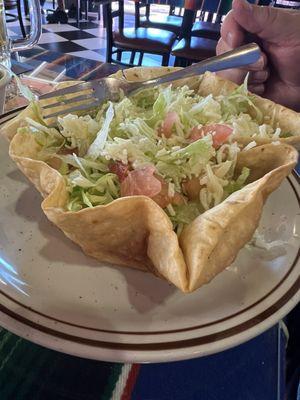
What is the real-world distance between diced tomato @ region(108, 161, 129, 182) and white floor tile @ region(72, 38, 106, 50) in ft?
12.0

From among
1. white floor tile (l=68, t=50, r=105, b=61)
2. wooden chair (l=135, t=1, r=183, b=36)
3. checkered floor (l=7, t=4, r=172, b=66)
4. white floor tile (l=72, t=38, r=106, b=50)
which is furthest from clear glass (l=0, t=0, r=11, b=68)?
white floor tile (l=72, t=38, r=106, b=50)

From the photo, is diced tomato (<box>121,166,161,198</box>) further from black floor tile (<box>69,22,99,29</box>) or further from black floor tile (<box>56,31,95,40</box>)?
black floor tile (<box>69,22,99,29</box>)

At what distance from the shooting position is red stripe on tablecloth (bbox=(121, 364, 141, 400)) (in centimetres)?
57

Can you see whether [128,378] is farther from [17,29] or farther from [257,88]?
[17,29]

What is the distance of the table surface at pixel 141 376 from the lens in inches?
22.4

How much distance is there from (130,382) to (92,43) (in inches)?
167

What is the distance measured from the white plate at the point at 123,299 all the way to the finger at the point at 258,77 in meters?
0.75


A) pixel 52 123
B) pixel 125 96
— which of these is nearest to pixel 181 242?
pixel 52 123

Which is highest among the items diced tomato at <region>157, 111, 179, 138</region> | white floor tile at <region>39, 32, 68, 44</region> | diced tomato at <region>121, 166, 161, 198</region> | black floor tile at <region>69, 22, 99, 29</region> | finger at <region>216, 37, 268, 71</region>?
finger at <region>216, 37, 268, 71</region>

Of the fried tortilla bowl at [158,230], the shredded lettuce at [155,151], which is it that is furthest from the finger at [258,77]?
the fried tortilla bowl at [158,230]

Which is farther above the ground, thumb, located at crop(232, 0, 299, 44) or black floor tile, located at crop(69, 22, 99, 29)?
thumb, located at crop(232, 0, 299, 44)

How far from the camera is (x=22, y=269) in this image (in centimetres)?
63

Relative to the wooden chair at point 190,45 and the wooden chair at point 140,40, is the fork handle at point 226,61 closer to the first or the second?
the wooden chair at point 190,45

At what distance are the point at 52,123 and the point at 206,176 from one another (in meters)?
0.39
